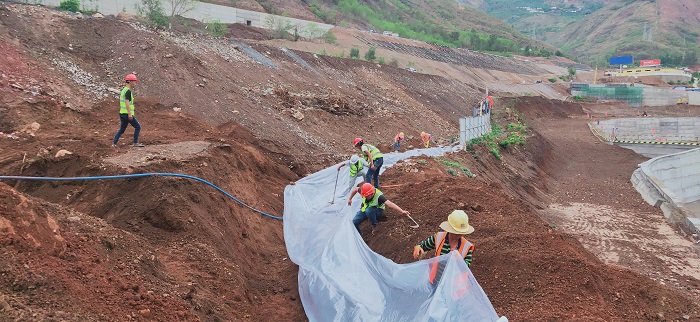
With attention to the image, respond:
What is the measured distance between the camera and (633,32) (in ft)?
423

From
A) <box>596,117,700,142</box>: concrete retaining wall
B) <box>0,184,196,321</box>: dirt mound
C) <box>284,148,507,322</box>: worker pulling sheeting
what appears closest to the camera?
<box>0,184,196,321</box>: dirt mound

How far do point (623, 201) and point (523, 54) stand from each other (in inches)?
2890

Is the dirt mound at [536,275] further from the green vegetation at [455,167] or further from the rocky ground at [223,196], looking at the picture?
the green vegetation at [455,167]

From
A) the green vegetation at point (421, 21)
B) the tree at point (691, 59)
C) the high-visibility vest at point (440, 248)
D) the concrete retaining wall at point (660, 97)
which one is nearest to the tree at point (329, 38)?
the green vegetation at point (421, 21)

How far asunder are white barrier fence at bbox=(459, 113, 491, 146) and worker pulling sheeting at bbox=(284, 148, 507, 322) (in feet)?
35.3

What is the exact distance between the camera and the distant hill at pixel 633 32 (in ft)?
363

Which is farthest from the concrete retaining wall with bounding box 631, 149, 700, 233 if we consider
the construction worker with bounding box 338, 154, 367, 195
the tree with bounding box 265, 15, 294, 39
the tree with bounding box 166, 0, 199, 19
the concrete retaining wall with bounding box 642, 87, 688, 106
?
the concrete retaining wall with bounding box 642, 87, 688, 106

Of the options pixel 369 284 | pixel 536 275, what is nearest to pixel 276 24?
pixel 369 284

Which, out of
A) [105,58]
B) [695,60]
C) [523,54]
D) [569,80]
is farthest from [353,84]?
[695,60]

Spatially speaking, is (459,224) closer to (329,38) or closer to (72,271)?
(72,271)

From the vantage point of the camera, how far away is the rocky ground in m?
5.33

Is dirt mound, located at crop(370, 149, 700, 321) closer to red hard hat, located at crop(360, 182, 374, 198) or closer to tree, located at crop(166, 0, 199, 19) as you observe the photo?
red hard hat, located at crop(360, 182, 374, 198)

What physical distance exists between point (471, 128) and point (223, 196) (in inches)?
489

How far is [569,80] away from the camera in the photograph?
69.4 m
